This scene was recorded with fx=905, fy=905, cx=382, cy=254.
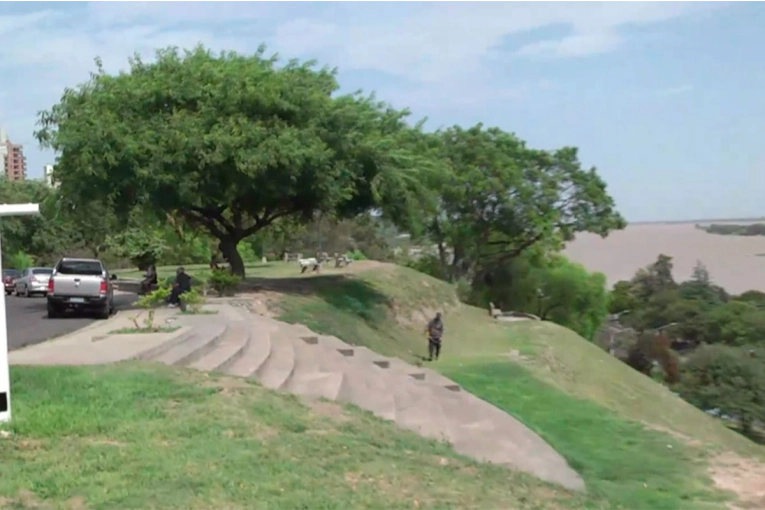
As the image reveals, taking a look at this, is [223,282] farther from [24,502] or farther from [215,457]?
[24,502]

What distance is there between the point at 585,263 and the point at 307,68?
35.2m

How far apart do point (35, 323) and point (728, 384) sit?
3003 cm

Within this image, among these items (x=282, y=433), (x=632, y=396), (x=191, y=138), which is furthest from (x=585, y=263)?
(x=282, y=433)

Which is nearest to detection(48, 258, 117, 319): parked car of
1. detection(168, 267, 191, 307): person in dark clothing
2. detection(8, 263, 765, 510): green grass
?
detection(168, 267, 191, 307): person in dark clothing

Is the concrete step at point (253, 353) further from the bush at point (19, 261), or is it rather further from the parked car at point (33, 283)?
the bush at point (19, 261)

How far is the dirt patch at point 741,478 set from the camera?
11375 mm

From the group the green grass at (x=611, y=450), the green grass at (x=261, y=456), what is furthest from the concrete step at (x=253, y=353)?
the green grass at (x=611, y=450)

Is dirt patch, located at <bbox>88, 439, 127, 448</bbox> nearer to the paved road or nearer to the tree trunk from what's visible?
the paved road

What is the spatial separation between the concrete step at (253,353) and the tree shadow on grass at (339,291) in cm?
1113

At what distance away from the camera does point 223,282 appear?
2928 cm

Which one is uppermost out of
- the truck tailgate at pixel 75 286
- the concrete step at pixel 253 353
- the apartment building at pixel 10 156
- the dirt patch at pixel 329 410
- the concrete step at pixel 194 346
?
the apartment building at pixel 10 156

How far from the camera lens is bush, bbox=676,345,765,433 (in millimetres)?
38969

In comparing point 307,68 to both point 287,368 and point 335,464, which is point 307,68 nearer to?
point 287,368

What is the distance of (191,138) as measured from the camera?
26.7 m
